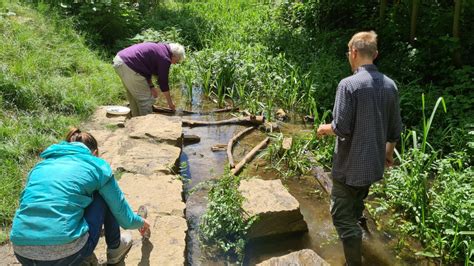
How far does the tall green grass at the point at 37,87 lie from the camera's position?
4512 millimetres

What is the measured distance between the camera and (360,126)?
3139 mm

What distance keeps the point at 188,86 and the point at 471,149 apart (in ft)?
14.6

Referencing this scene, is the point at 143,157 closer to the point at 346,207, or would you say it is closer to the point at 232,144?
the point at 232,144

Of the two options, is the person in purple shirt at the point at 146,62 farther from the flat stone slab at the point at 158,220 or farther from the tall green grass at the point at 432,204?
the tall green grass at the point at 432,204

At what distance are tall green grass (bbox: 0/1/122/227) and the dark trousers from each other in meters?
2.76

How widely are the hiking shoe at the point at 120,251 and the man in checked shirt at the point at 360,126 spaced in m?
1.64

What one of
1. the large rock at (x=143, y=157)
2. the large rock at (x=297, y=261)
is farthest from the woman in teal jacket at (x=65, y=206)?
the large rock at (x=143, y=157)

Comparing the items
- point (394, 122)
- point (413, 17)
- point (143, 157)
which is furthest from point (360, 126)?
point (413, 17)

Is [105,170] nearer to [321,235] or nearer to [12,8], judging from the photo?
[321,235]

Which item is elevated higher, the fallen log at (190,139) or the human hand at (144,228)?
the human hand at (144,228)

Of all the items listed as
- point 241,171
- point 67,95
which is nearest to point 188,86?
point 67,95

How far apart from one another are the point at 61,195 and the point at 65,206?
7cm

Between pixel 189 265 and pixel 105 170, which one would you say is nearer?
pixel 105 170

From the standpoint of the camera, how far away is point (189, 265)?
3697 mm
